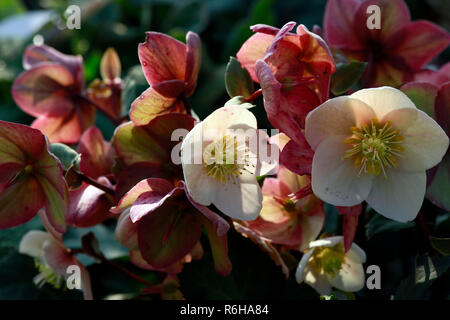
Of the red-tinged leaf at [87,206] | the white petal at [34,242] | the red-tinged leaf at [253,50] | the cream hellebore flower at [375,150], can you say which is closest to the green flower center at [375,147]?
the cream hellebore flower at [375,150]

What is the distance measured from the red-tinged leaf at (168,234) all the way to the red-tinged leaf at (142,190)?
0.02m

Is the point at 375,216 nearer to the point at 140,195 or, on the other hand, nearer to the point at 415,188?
the point at 415,188

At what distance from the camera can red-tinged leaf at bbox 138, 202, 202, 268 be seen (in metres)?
0.44

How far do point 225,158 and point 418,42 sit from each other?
0.27 m

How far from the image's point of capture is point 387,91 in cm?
39

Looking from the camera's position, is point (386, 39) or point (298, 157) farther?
point (386, 39)

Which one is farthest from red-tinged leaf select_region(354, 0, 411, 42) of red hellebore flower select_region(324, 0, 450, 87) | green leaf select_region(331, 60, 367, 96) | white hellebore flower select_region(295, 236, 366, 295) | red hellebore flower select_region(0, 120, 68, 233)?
red hellebore flower select_region(0, 120, 68, 233)

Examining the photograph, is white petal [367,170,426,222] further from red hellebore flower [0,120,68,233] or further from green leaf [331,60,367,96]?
red hellebore flower [0,120,68,233]

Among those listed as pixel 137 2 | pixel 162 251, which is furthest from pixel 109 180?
pixel 137 2

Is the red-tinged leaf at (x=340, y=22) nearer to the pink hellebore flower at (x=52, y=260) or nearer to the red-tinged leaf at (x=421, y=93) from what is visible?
the red-tinged leaf at (x=421, y=93)

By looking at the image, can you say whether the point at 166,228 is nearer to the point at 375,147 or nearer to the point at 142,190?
the point at 142,190

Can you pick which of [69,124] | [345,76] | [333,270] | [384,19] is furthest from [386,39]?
[69,124]

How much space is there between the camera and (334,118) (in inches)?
16.0
